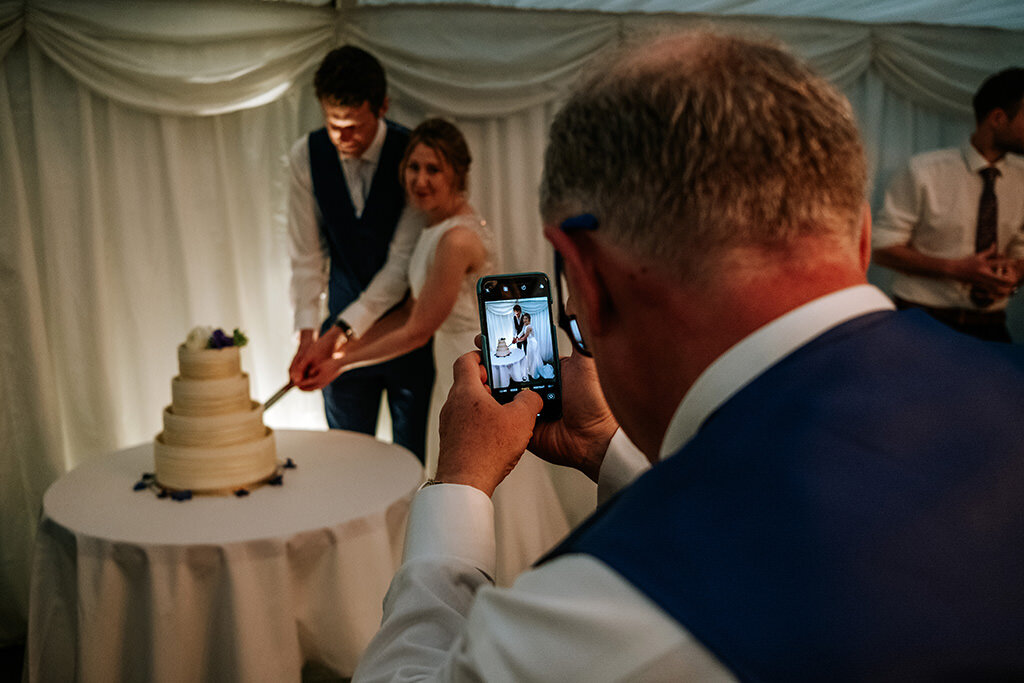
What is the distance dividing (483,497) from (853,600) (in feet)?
1.57

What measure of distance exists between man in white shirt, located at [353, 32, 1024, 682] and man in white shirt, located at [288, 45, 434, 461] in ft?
7.36

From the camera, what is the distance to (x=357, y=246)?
3094 millimetres

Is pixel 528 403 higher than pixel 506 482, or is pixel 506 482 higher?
pixel 528 403

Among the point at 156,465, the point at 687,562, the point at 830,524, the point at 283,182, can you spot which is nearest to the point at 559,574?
the point at 687,562

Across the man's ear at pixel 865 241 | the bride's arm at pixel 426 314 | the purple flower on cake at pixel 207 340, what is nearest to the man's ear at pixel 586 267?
the man's ear at pixel 865 241

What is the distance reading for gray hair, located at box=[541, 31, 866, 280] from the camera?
66 centimetres

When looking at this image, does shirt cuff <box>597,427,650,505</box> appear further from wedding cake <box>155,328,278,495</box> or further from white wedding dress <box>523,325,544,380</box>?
wedding cake <box>155,328,278,495</box>

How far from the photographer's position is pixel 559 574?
0.60 m

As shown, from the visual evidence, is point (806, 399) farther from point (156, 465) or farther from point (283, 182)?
point (283, 182)

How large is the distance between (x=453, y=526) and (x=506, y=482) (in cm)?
179

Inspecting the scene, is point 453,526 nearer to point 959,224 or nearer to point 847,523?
point 847,523

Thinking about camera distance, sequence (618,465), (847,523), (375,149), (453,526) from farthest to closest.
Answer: (375,149)
(618,465)
(453,526)
(847,523)

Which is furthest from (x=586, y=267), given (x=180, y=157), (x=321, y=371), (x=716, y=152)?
(x=180, y=157)

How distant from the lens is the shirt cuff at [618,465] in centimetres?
113
